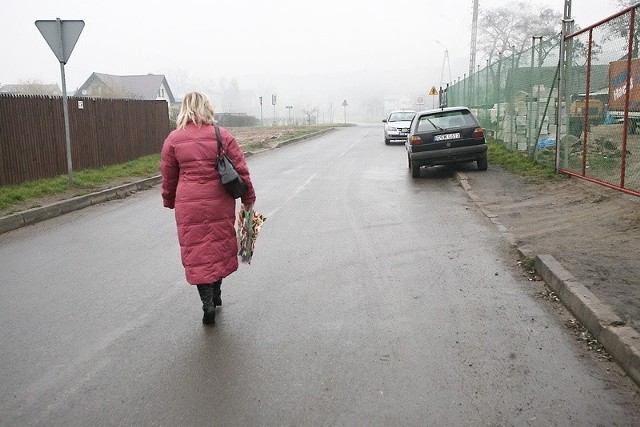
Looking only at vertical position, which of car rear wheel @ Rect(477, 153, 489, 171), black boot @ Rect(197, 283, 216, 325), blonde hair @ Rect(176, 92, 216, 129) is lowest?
black boot @ Rect(197, 283, 216, 325)

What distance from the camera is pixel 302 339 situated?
14.1 ft

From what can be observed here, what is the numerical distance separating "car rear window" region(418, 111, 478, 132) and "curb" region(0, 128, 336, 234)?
21.5ft

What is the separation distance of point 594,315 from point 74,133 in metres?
13.6

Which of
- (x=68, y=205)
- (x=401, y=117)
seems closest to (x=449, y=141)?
(x=68, y=205)

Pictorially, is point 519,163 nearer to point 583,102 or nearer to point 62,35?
point 583,102

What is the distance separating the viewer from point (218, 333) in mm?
4500

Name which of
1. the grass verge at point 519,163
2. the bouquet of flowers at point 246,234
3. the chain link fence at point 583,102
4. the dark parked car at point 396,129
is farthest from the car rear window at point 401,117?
the bouquet of flowers at point 246,234

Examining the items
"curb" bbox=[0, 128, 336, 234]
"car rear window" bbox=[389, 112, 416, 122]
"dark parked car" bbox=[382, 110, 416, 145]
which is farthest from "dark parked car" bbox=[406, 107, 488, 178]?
"car rear window" bbox=[389, 112, 416, 122]

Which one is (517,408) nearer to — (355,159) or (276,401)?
(276,401)

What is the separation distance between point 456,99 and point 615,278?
28332mm

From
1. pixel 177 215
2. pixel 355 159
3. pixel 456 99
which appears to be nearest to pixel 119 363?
pixel 177 215

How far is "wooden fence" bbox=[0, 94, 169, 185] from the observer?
1227 centimetres

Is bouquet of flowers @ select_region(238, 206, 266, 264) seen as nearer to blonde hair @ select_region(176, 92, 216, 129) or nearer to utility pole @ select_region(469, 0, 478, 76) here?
blonde hair @ select_region(176, 92, 216, 129)

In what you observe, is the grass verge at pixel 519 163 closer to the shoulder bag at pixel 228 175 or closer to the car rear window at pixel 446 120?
the car rear window at pixel 446 120
